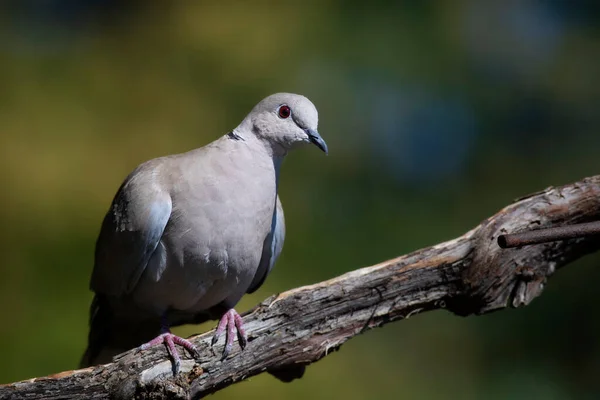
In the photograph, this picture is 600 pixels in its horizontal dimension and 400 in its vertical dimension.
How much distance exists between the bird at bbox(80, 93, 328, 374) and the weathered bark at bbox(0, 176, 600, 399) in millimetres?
106

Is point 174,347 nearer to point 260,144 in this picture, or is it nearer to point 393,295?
point 393,295

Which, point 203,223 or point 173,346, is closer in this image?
point 173,346

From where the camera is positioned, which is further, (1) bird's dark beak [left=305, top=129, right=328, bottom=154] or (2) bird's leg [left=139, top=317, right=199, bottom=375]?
(1) bird's dark beak [left=305, top=129, right=328, bottom=154]

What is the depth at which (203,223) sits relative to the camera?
8.36ft

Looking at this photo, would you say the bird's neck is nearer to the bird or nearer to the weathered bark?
the bird

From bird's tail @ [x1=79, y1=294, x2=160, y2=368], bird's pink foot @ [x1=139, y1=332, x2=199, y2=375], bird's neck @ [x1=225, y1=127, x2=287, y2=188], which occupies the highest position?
bird's neck @ [x1=225, y1=127, x2=287, y2=188]

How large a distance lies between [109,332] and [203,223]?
0.78m

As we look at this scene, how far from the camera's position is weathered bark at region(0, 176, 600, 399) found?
7.69 feet

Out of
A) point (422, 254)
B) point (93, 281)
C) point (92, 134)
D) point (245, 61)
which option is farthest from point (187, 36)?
point (422, 254)

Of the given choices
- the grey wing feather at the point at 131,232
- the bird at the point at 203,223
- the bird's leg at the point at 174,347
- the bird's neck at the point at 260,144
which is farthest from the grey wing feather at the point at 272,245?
the bird's leg at the point at 174,347

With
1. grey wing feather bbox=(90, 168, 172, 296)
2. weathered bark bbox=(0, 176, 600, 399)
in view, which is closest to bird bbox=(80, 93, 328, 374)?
grey wing feather bbox=(90, 168, 172, 296)

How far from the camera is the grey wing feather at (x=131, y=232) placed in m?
2.56

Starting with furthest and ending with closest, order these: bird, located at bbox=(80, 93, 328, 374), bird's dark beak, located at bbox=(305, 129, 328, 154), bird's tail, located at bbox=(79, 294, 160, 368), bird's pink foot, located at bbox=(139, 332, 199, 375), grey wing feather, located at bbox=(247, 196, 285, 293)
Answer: bird's tail, located at bbox=(79, 294, 160, 368) < grey wing feather, located at bbox=(247, 196, 285, 293) < bird's dark beak, located at bbox=(305, 129, 328, 154) < bird, located at bbox=(80, 93, 328, 374) < bird's pink foot, located at bbox=(139, 332, 199, 375)

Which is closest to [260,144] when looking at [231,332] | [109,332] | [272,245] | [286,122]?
[286,122]
